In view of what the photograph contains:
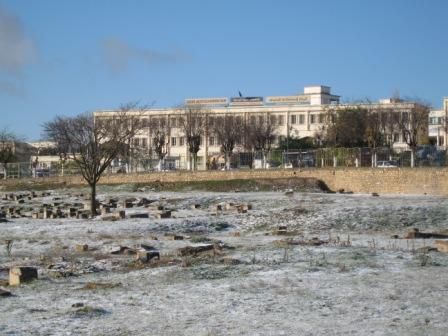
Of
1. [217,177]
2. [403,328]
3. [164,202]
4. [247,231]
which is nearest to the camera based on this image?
[403,328]

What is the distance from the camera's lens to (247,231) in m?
29.3

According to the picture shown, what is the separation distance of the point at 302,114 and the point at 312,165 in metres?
64.5

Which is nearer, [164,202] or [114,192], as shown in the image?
[164,202]

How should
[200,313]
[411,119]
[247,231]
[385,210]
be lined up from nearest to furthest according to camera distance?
1. [200,313]
2. [247,231]
3. [385,210]
4. [411,119]

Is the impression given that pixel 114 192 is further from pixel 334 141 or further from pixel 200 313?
pixel 200 313

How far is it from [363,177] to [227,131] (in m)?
42.3

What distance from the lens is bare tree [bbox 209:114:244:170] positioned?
8974cm

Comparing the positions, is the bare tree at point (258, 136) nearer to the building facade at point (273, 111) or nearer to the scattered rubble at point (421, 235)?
the building facade at point (273, 111)

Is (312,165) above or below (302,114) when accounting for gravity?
below

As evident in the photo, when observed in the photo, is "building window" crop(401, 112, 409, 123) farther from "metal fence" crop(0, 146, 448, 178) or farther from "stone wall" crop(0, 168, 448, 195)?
"stone wall" crop(0, 168, 448, 195)

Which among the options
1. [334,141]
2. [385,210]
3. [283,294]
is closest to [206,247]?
[283,294]

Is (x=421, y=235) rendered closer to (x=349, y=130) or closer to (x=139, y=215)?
(x=139, y=215)

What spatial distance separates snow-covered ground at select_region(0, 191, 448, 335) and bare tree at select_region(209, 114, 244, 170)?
61788mm

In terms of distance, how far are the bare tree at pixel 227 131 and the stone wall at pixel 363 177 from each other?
2332 cm
